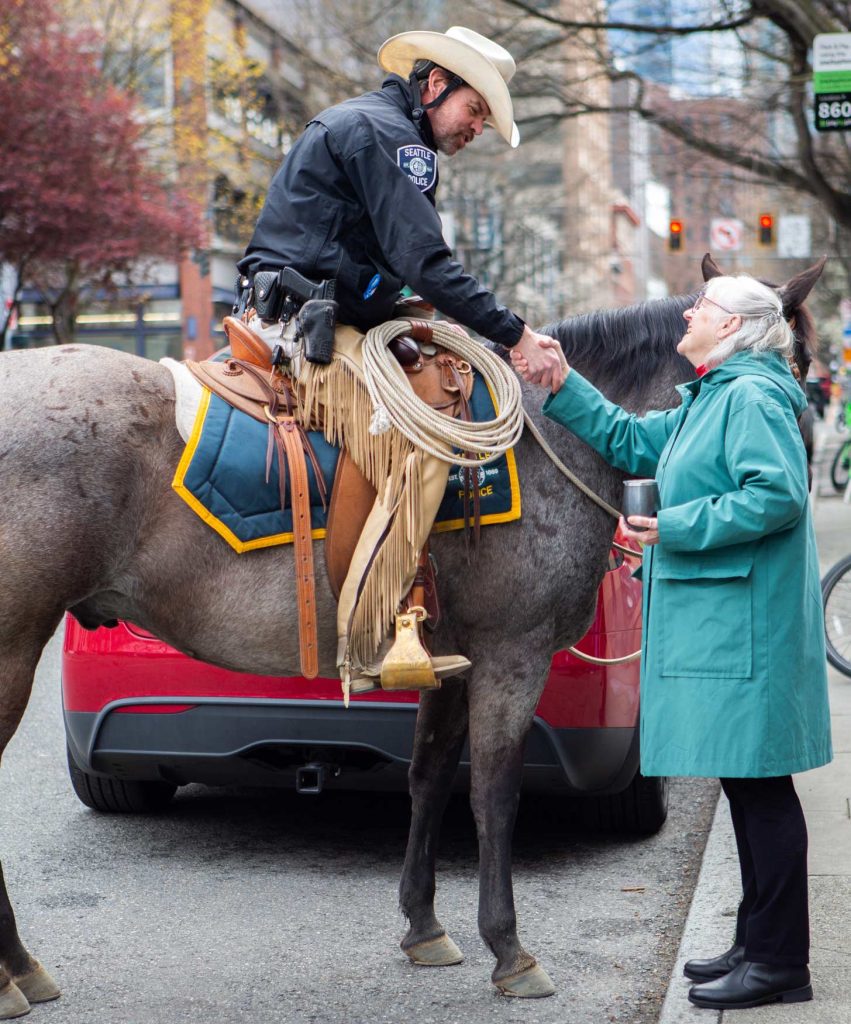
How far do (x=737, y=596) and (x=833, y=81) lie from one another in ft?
28.2

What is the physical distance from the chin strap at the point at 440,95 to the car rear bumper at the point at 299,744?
1.95 meters

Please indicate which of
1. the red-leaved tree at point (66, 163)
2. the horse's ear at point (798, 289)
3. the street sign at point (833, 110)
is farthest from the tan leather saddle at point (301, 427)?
the red-leaved tree at point (66, 163)

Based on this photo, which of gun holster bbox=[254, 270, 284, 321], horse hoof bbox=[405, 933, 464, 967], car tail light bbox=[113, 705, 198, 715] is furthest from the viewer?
car tail light bbox=[113, 705, 198, 715]

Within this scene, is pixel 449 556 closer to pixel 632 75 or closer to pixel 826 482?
pixel 632 75

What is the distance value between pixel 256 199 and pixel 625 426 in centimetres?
2658

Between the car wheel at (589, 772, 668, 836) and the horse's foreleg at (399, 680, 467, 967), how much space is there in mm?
1150

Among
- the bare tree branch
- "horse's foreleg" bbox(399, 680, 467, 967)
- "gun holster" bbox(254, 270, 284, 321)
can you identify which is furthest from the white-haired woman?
the bare tree branch

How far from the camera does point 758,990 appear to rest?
3.62m

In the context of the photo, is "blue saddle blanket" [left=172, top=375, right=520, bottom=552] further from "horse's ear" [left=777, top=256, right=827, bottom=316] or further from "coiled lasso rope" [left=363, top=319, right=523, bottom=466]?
"horse's ear" [left=777, top=256, right=827, bottom=316]

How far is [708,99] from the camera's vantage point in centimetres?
2098

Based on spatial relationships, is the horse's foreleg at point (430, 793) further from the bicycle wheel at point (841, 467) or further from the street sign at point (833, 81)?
the bicycle wheel at point (841, 467)

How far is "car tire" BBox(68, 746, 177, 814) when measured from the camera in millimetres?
5598

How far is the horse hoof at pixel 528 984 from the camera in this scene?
3848 mm

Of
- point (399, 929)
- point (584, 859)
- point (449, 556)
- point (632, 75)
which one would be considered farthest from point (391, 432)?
point (632, 75)
